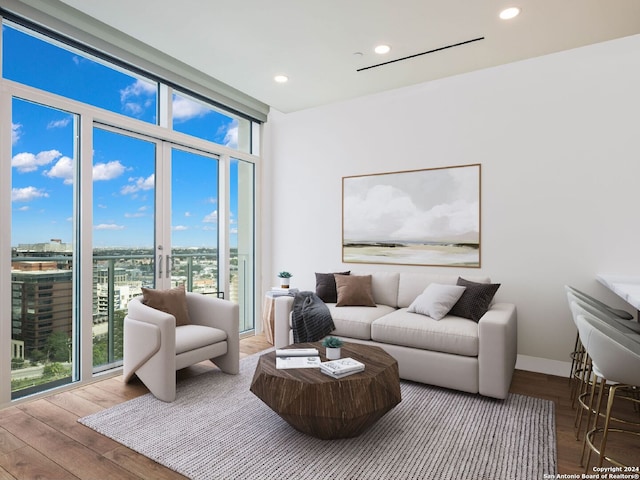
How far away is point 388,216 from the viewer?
443cm

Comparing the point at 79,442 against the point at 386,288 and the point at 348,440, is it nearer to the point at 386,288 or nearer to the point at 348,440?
the point at 348,440

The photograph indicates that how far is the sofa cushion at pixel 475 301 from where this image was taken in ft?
11.0

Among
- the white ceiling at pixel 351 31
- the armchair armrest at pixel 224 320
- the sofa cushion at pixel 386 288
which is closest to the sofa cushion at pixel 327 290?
the sofa cushion at pixel 386 288

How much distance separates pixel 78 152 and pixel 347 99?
2.90 meters

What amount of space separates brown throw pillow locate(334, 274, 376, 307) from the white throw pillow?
0.51 m

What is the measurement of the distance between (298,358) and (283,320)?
125 centimetres

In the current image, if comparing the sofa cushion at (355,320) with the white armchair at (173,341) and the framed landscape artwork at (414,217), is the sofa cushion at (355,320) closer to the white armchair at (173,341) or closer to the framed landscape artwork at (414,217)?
the framed landscape artwork at (414,217)

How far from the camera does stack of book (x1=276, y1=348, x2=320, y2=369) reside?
8.37 ft

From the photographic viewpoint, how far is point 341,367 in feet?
7.95

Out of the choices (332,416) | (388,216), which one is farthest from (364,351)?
(388,216)

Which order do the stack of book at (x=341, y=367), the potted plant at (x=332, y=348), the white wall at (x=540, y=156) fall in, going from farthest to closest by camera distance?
the white wall at (x=540, y=156) → the potted plant at (x=332, y=348) → the stack of book at (x=341, y=367)

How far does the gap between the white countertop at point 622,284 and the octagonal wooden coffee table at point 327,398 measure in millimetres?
1581

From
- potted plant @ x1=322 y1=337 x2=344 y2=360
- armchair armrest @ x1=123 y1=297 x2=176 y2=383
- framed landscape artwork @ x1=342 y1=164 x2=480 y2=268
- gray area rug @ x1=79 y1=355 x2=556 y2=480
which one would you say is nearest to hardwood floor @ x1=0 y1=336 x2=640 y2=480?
gray area rug @ x1=79 y1=355 x2=556 y2=480

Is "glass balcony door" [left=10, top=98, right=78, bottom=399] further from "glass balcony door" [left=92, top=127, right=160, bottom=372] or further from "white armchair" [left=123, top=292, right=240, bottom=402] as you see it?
"white armchair" [left=123, top=292, right=240, bottom=402]
